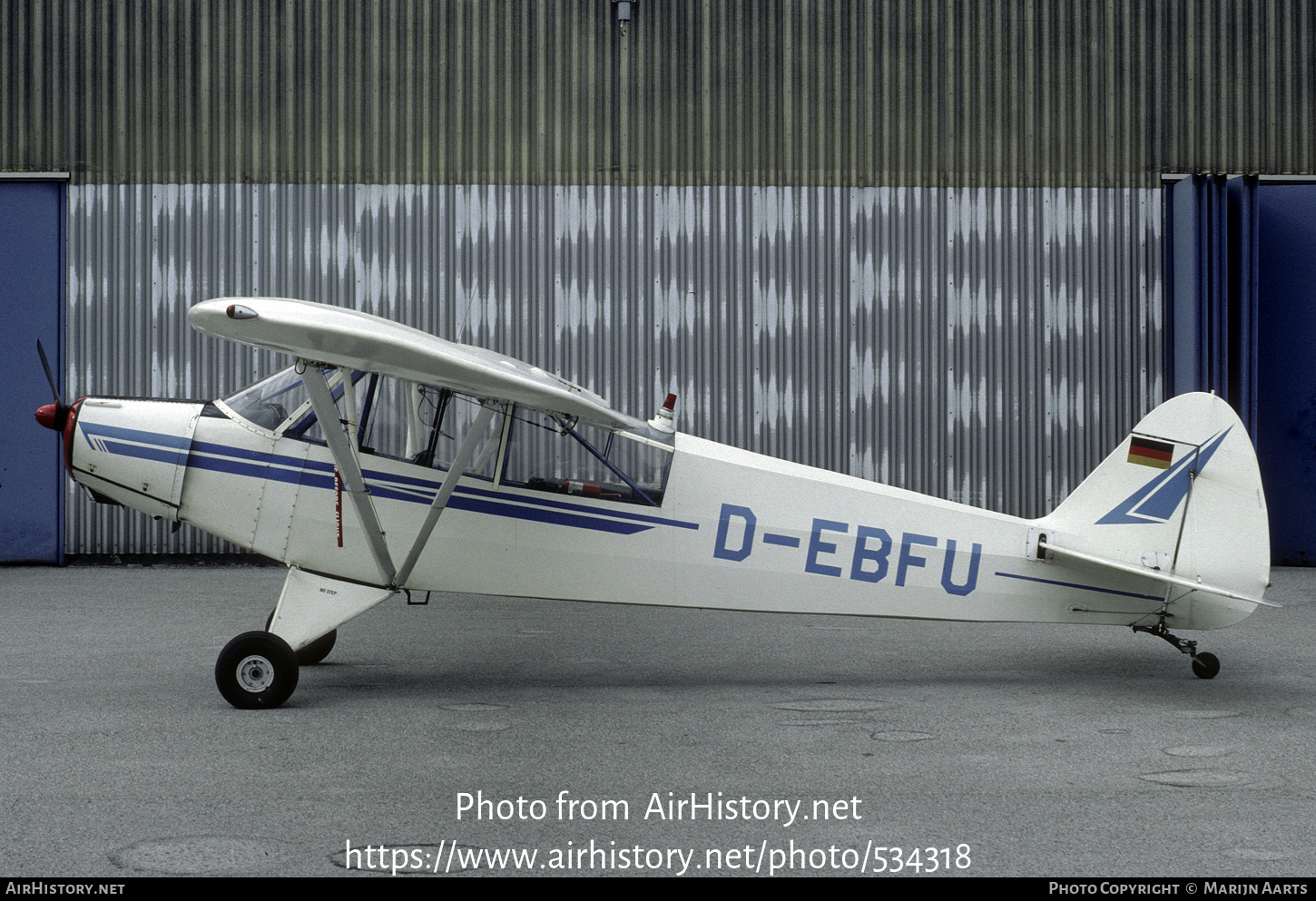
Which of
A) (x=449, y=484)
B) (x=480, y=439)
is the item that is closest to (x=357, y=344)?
(x=449, y=484)

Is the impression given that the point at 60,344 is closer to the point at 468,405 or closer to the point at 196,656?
the point at 196,656

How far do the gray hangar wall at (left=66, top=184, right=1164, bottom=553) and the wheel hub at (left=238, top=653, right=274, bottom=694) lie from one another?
7692 millimetres

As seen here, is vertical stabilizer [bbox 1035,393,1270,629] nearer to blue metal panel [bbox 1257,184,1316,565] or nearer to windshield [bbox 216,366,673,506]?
windshield [bbox 216,366,673,506]

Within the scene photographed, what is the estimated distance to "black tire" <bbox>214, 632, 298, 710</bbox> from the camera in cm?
580

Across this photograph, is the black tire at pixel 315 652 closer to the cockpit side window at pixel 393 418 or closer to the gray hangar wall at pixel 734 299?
the cockpit side window at pixel 393 418

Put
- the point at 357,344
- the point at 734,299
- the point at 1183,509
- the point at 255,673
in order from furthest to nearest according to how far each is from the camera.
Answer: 1. the point at 734,299
2. the point at 1183,509
3. the point at 255,673
4. the point at 357,344

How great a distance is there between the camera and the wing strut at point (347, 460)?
580 cm

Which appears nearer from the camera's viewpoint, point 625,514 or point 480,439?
point 480,439

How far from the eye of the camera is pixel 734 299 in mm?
13250

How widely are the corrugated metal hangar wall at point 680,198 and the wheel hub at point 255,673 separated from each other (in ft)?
25.0

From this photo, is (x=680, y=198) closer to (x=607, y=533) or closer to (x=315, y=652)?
(x=607, y=533)

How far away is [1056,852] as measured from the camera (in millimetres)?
3682

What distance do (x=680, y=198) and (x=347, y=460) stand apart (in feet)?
26.9

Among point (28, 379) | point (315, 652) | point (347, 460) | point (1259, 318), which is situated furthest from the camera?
point (1259, 318)
